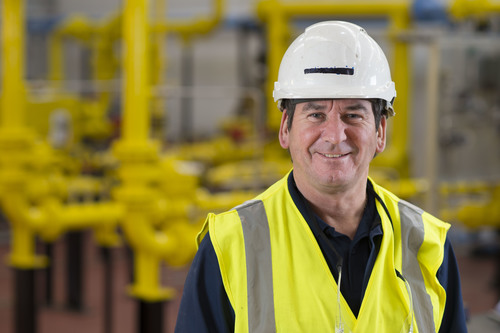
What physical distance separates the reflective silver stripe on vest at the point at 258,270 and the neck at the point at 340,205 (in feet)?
0.39

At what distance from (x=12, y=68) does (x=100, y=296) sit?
8.17 feet

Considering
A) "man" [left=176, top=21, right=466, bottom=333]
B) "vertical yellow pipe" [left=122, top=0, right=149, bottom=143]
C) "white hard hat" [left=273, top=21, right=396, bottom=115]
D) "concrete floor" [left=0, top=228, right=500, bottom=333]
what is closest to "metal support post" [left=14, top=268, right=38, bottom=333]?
"concrete floor" [left=0, top=228, right=500, bottom=333]

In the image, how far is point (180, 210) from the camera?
12.8 ft

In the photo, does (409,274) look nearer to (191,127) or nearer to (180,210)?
(180,210)

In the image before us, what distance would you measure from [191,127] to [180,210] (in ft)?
30.6

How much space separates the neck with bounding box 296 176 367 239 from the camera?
60.0 inches

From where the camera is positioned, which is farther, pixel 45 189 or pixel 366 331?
pixel 45 189

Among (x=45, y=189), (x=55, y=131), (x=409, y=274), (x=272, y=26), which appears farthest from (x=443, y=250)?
(x=272, y=26)

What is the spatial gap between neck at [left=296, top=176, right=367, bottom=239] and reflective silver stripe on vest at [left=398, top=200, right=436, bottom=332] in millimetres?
121

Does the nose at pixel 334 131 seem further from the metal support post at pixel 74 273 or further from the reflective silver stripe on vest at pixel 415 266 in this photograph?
the metal support post at pixel 74 273

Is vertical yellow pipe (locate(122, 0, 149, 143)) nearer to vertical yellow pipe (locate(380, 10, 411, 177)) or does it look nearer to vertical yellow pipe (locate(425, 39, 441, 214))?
vertical yellow pipe (locate(425, 39, 441, 214))

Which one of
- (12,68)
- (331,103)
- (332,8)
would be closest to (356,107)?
(331,103)

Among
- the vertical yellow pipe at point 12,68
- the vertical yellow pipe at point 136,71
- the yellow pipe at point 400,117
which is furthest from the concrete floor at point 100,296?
the vertical yellow pipe at point 136,71

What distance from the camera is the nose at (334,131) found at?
145 centimetres
